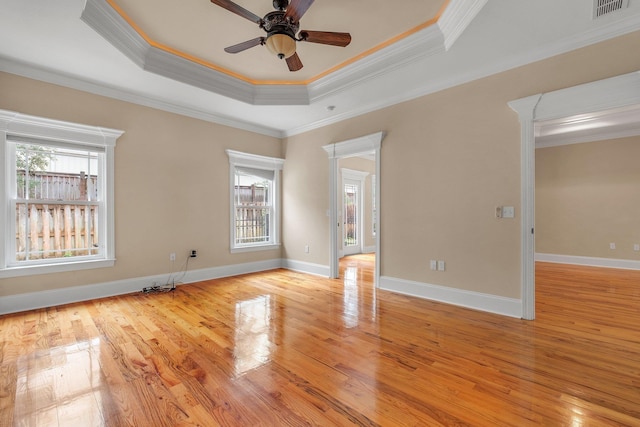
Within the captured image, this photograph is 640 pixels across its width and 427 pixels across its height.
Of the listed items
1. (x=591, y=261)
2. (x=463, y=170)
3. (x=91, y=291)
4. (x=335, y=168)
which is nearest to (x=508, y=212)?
(x=463, y=170)

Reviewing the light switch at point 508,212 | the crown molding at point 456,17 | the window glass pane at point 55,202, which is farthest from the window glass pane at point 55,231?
the light switch at point 508,212

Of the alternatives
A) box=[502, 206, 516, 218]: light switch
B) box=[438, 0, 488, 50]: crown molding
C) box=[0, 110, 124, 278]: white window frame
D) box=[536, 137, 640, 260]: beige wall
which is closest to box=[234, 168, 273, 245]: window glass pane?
box=[0, 110, 124, 278]: white window frame

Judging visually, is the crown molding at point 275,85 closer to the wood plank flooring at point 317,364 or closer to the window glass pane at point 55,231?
the window glass pane at point 55,231

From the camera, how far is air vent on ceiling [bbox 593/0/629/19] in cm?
234

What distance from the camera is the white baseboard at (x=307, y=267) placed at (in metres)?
5.21

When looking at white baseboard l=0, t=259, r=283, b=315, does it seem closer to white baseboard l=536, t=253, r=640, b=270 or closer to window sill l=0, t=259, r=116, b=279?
window sill l=0, t=259, r=116, b=279

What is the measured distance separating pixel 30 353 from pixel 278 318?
6.99ft

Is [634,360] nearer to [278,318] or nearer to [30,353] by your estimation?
[278,318]

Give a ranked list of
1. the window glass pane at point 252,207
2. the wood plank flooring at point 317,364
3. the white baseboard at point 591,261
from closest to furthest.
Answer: the wood plank flooring at point 317,364, the window glass pane at point 252,207, the white baseboard at point 591,261

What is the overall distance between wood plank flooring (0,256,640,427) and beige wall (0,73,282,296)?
2.19 ft

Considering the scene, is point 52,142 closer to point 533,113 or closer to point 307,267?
point 307,267

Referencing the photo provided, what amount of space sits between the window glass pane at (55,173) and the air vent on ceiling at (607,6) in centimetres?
576

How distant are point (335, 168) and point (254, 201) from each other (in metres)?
1.84

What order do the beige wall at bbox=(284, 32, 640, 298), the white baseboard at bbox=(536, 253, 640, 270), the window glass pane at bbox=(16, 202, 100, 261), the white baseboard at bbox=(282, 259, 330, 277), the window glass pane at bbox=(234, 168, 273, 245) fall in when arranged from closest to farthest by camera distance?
the beige wall at bbox=(284, 32, 640, 298) < the window glass pane at bbox=(16, 202, 100, 261) < the white baseboard at bbox=(282, 259, 330, 277) < the window glass pane at bbox=(234, 168, 273, 245) < the white baseboard at bbox=(536, 253, 640, 270)
